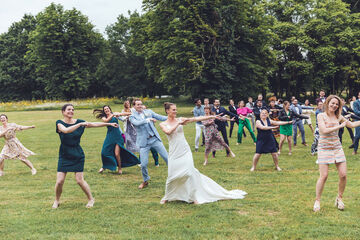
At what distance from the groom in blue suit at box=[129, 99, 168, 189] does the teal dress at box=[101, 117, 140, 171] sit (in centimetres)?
213

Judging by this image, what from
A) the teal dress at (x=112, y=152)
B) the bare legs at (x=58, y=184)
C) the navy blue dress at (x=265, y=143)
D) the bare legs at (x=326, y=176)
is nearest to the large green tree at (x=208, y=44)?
the teal dress at (x=112, y=152)

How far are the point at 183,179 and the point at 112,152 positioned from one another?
4.29m

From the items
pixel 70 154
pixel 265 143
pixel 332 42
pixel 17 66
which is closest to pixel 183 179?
pixel 70 154

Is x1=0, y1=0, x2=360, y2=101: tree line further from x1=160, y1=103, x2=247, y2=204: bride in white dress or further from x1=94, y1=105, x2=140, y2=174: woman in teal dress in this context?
x1=160, y1=103, x2=247, y2=204: bride in white dress

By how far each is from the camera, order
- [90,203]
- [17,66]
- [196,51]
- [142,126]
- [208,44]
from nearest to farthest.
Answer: [90,203] < [142,126] < [196,51] < [208,44] < [17,66]

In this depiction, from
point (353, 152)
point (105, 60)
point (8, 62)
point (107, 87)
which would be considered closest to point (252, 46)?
point (353, 152)

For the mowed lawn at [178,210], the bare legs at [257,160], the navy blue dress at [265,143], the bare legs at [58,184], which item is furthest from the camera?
the bare legs at [257,160]

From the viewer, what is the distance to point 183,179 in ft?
24.7

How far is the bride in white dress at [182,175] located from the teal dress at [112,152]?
151 inches

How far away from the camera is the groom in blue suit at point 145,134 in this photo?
9102 millimetres

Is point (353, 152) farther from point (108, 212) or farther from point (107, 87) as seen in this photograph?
point (107, 87)

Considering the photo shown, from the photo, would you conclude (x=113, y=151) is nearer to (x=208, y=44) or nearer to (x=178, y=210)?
(x=178, y=210)

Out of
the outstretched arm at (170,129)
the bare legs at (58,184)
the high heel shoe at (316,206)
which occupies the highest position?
the outstretched arm at (170,129)

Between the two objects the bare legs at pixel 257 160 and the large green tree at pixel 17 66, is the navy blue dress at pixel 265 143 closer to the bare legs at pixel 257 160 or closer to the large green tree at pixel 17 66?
the bare legs at pixel 257 160
